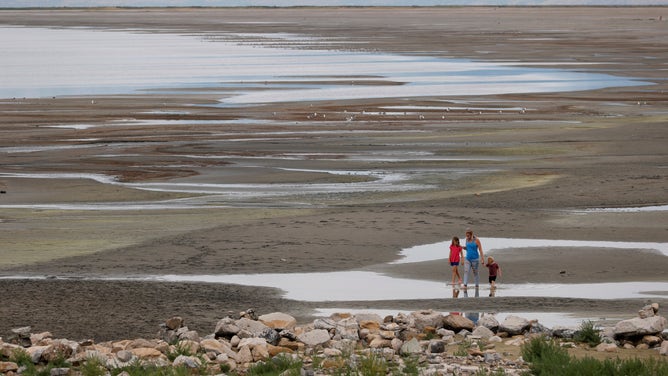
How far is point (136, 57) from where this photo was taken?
9325cm

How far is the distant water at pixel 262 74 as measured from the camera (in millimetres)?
60438

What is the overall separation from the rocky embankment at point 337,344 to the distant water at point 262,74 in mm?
40388

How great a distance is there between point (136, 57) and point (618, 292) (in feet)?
254

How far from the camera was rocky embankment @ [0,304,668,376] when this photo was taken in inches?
507

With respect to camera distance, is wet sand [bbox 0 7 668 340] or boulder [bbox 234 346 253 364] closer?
boulder [bbox 234 346 253 364]

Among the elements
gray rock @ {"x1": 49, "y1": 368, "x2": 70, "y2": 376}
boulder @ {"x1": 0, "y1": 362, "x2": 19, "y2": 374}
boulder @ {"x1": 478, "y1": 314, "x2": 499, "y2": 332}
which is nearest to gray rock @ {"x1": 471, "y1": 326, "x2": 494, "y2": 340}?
boulder @ {"x1": 478, "y1": 314, "x2": 499, "y2": 332}

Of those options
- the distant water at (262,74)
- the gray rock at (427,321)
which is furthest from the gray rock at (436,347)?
the distant water at (262,74)

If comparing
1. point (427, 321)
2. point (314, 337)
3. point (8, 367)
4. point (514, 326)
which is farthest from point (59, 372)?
Result: point (514, 326)

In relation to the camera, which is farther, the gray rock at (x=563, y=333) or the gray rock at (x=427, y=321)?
the gray rock at (x=427, y=321)

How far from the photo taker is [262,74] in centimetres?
7231

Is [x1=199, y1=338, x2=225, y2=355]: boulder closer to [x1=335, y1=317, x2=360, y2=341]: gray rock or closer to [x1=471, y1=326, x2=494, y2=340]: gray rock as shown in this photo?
[x1=335, y1=317, x2=360, y2=341]: gray rock

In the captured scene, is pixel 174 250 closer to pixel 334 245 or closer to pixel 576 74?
pixel 334 245

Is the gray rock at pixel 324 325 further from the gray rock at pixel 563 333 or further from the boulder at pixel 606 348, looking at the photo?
the boulder at pixel 606 348

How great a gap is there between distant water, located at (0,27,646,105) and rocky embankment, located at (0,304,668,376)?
40388 mm
